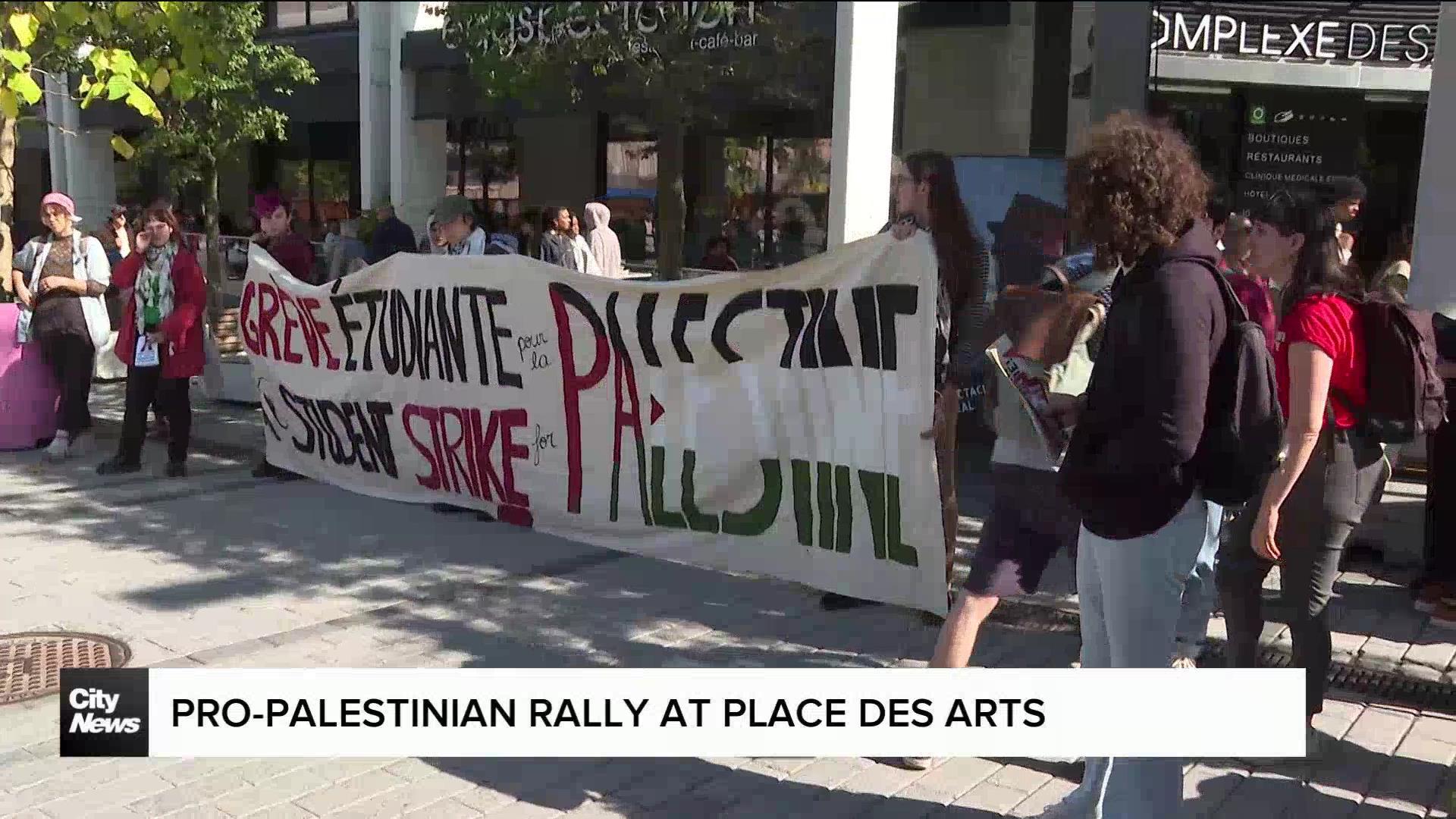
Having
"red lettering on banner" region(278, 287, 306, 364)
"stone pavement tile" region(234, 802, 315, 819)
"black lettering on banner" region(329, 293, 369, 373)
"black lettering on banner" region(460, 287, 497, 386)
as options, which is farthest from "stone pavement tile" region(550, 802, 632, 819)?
"red lettering on banner" region(278, 287, 306, 364)

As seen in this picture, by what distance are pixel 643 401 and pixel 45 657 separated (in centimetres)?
273

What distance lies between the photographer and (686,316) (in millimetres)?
6020

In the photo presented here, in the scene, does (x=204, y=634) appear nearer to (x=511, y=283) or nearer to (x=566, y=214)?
(x=511, y=283)

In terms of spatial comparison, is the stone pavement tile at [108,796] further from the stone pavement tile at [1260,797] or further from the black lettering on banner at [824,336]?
the stone pavement tile at [1260,797]

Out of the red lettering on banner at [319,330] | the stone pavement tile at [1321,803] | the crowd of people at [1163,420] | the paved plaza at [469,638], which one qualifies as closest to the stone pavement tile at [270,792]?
the paved plaza at [469,638]

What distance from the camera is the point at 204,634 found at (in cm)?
539

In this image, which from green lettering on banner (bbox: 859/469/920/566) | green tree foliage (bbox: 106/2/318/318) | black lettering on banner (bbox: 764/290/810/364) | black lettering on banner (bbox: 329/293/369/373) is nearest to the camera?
green lettering on banner (bbox: 859/469/920/566)

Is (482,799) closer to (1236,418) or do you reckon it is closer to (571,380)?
(1236,418)

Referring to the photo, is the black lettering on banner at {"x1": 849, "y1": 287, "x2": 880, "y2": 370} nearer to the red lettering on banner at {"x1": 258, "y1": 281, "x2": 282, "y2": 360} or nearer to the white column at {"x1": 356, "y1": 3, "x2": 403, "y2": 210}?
the red lettering on banner at {"x1": 258, "y1": 281, "x2": 282, "y2": 360}

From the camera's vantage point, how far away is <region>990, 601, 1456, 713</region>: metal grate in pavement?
4.80 metres

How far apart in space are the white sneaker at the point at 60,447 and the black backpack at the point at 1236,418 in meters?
8.01

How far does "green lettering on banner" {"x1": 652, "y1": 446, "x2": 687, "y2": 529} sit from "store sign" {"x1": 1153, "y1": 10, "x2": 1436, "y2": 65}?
7545mm

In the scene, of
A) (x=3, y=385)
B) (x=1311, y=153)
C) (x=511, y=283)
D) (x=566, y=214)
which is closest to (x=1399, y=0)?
(x=1311, y=153)

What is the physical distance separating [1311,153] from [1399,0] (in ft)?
6.62
